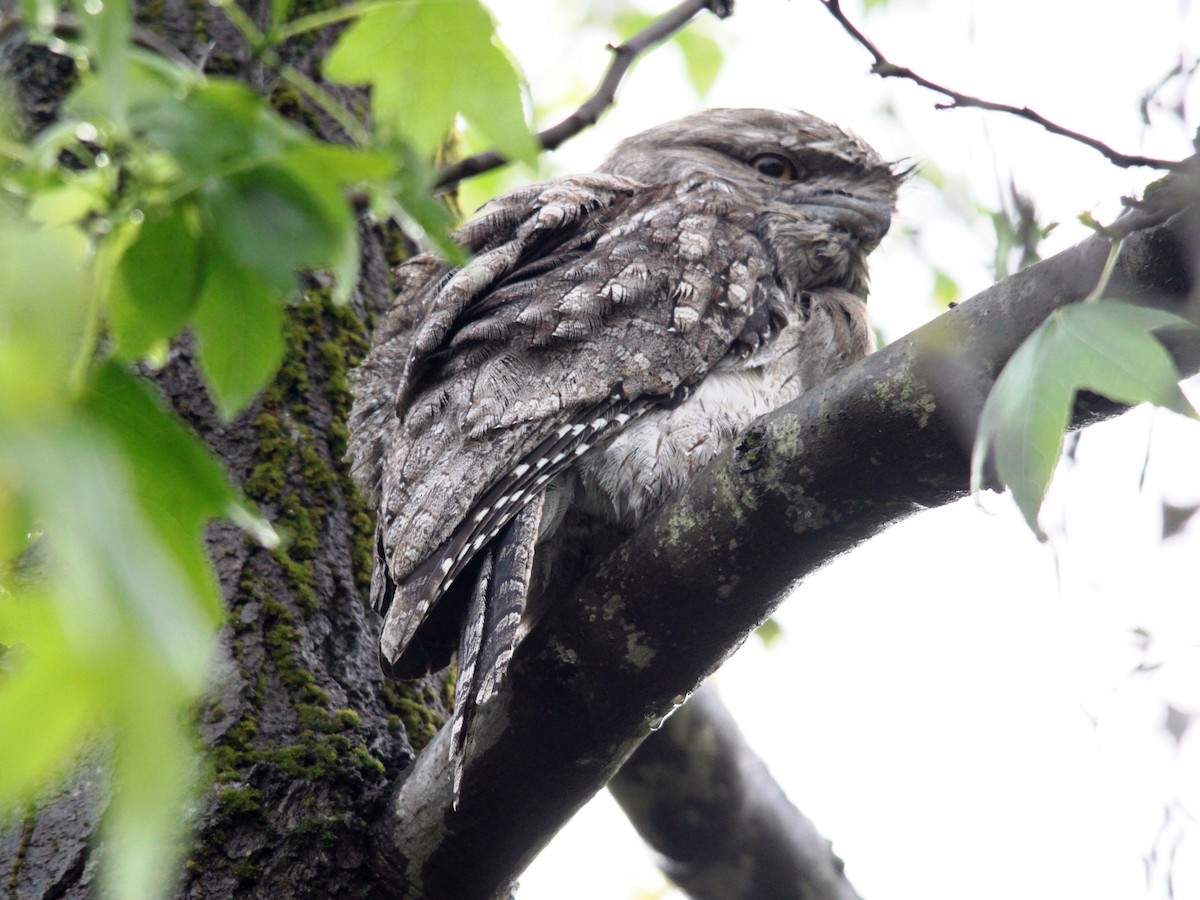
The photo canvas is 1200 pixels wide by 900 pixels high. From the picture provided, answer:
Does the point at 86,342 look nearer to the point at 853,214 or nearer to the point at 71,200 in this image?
the point at 71,200

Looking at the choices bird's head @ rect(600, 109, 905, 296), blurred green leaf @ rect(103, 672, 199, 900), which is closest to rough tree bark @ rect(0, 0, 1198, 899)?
blurred green leaf @ rect(103, 672, 199, 900)

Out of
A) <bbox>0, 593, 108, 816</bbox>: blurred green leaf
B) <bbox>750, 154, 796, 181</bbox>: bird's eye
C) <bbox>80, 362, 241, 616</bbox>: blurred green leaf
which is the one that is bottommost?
<bbox>0, 593, 108, 816</bbox>: blurred green leaf

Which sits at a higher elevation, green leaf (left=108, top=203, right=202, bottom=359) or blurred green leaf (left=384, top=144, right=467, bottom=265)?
green leaf (left=108, top=203, right=202, bottom=359)

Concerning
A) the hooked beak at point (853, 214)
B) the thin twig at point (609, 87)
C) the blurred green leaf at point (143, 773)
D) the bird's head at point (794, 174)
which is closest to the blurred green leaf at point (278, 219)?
the blurred green leaf at point (143, 773)

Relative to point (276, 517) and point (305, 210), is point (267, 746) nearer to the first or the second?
point (276, 517)

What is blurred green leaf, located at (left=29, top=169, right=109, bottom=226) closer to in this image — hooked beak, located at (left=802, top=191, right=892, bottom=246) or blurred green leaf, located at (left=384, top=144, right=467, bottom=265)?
blurred green leaf, located at (left=384, top=144, right=467, bottom=265)

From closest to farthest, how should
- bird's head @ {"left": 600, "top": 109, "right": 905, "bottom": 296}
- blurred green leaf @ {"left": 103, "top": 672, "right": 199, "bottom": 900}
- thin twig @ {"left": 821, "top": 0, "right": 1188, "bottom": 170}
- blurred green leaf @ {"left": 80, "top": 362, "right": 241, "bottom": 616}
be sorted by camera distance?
blurred green leaf @ {"left": 103, "top": 672, "right": 199, "bottom": 900} < blurred green leaf @ {"left": 80, "top": 362, "right": 241, "bottom": 616} < thin twig @ {"left": 821, "top": 0, "right": 1188, "bottom": 170} < bird's head @ {"left": 600, "top": 109, "right": 905, "bottom": 296}

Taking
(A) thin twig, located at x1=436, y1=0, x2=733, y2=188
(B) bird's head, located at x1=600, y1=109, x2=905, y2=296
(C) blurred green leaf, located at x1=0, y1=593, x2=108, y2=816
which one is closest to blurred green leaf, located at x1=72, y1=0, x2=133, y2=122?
(C) blurred green leaf, located at x1=0, y1=593, x2=108, y2=816

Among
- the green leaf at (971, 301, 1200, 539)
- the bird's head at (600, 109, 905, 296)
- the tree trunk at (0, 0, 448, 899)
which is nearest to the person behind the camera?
the green leaf at (971, 301, 1200, 539)

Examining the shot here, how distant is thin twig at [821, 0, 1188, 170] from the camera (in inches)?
52.6

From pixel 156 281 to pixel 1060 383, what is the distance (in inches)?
29.5

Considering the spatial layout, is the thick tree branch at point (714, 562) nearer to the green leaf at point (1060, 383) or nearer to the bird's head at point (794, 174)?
the green leaf at point (1060, 383)

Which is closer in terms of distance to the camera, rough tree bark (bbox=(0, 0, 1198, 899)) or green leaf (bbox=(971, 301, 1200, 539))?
green leaf (bbox=(971, 301, 1200, 539))

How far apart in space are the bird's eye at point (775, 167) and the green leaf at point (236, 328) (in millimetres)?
2215
